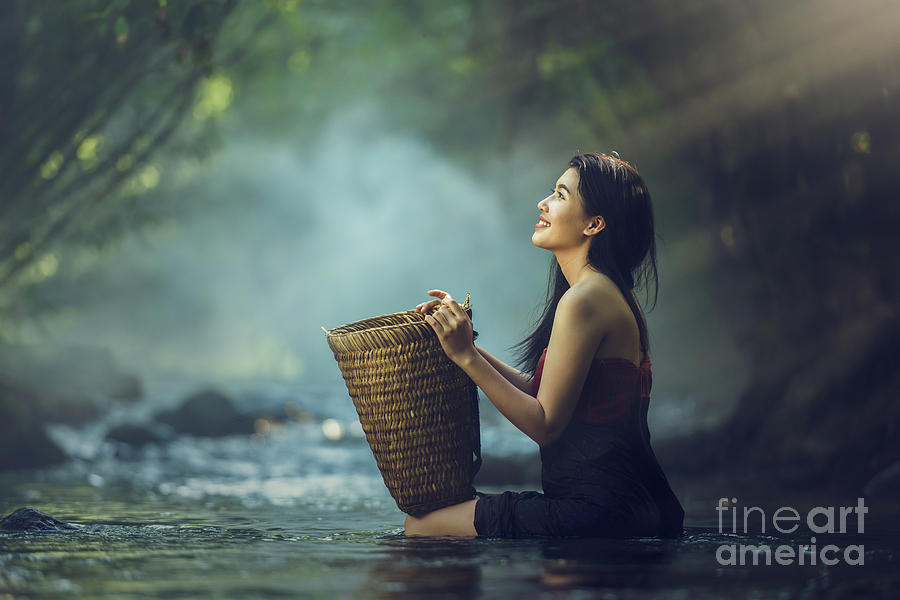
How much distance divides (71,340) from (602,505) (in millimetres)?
34834

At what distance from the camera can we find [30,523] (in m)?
4.86

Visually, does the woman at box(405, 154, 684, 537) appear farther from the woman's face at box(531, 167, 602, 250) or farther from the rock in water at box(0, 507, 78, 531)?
the rock in water at box(0, 507, 78, 531)

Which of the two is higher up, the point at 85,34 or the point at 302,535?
the point at 85,34

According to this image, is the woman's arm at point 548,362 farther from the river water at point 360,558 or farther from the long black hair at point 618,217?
the river water at point 360,558

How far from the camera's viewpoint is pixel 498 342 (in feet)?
109

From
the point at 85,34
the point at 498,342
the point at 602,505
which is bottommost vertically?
the point at 602,505

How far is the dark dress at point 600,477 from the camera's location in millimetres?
4141

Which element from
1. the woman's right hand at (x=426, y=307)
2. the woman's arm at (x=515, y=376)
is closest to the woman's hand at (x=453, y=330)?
the woman's right hand at (x=426, y=307)

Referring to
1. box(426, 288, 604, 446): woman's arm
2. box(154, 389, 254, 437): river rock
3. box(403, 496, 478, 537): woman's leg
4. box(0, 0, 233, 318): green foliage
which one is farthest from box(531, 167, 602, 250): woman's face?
box(154, 389, 254, 437): river rock

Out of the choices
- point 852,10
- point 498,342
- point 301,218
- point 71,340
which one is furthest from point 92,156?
point 301,218

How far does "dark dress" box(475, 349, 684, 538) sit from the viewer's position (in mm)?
4141

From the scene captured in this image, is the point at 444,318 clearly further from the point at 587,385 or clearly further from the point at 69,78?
the point at 69,78

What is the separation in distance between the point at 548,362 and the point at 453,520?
747 mm

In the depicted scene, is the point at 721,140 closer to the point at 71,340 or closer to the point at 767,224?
the point at 767,224
